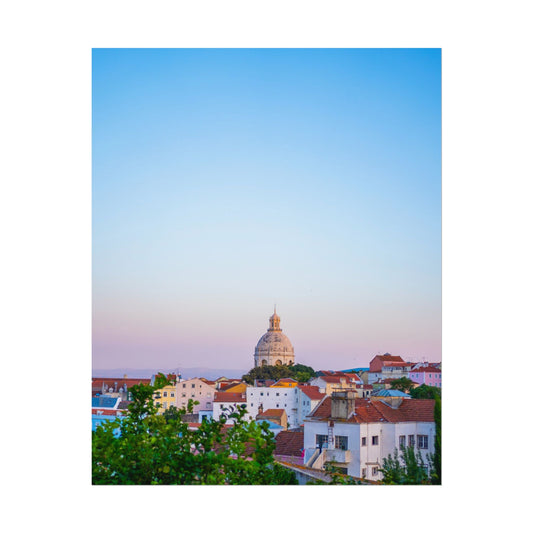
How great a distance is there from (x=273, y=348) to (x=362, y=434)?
3154 cm

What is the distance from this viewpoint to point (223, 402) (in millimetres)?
13117

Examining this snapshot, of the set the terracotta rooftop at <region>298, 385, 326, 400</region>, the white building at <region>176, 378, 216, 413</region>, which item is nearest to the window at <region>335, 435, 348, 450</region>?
the white building at <region>176, 378, 216, 413</region>

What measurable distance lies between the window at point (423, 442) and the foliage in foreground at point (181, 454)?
3.65 m

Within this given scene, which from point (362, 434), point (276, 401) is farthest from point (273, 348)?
point (362, 434)

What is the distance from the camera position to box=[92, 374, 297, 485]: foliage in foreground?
2639mm

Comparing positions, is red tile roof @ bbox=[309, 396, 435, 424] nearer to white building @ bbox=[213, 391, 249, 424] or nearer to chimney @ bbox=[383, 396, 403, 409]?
chimney @ bbox=[383, 396, 403, 409]

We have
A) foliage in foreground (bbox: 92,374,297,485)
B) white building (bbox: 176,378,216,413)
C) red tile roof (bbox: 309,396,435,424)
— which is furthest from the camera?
white building (bbox: 176,378,216,413)

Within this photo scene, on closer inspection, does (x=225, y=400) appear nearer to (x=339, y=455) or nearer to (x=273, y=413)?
(x=273, y=413)

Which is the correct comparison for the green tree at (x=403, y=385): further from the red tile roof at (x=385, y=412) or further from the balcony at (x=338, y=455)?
the balcony at (x=338, y=455)

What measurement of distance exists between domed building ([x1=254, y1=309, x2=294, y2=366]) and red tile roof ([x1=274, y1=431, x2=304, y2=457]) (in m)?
29.0

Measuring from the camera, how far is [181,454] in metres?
2.67
